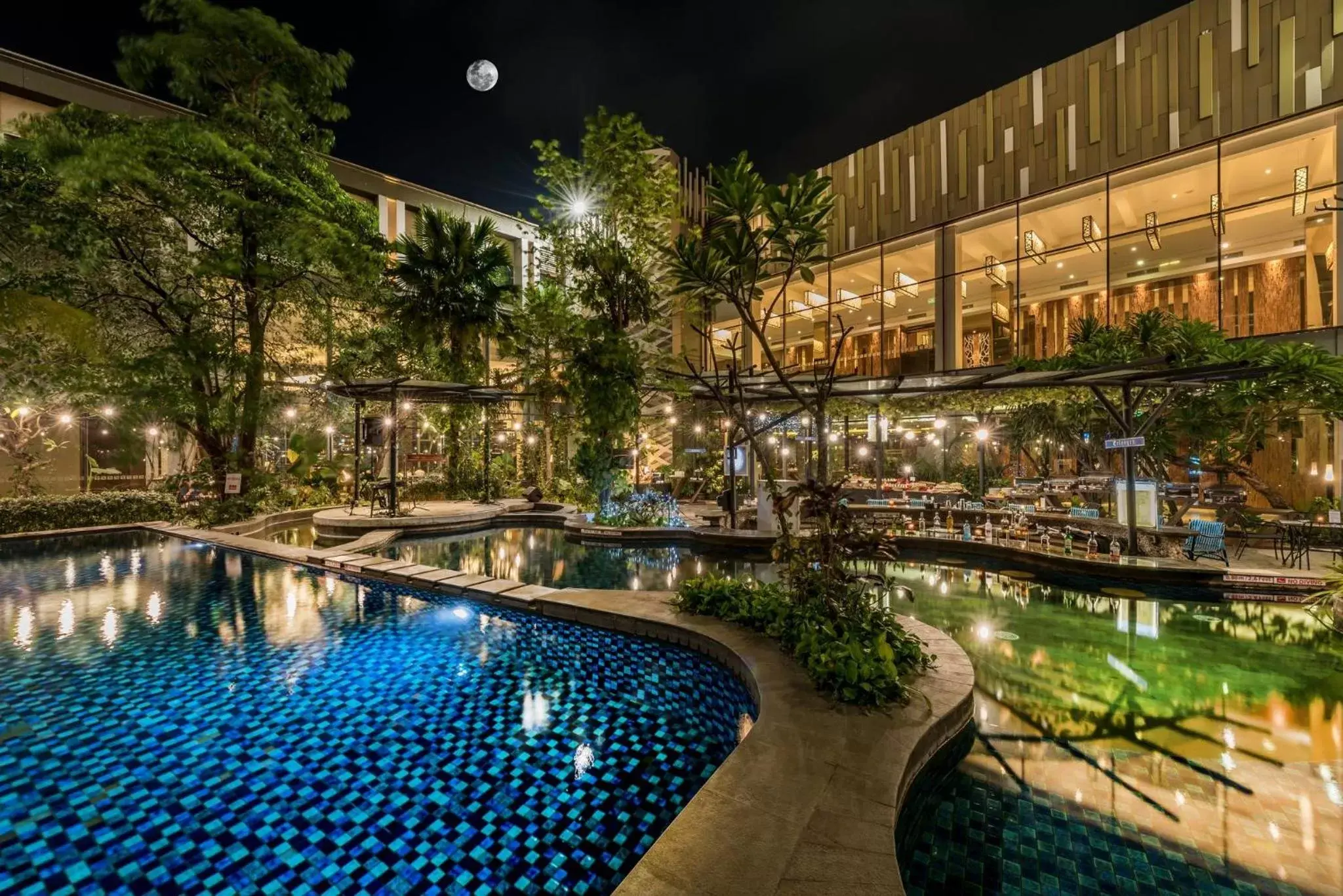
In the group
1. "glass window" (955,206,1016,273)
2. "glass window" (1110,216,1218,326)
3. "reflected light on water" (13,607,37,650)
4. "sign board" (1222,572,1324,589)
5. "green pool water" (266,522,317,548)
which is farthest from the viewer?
"glass window" (955,206,1016,273)

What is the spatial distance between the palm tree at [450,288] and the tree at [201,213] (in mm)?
2098

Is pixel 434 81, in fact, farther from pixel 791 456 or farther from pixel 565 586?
pixel 565 586

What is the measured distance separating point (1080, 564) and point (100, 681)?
12973 mm

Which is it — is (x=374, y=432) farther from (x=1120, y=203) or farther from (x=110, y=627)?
(x=1120, y=203)

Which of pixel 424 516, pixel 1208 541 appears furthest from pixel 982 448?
pixel 424 516

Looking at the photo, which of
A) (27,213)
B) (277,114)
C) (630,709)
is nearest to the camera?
(630,709)

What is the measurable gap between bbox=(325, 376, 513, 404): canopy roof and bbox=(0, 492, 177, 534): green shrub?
6.17 metres

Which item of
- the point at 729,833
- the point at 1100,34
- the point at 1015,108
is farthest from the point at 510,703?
the point at 1100,34

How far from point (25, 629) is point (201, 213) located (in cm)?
1214

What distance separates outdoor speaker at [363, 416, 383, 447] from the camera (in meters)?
14.6

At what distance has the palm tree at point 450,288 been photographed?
17.9m

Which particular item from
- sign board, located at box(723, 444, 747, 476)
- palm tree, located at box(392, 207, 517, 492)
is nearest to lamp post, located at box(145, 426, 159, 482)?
palm tree, located at box(392, 207, 517, 492)

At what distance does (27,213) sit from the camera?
39.7 ft

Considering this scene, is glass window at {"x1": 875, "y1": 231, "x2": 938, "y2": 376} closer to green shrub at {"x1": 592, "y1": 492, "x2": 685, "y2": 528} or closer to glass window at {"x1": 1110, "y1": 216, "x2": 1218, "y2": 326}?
glass window at {"x1": 1110, "y1": 216, "x2": 1218, "y2": 326}
